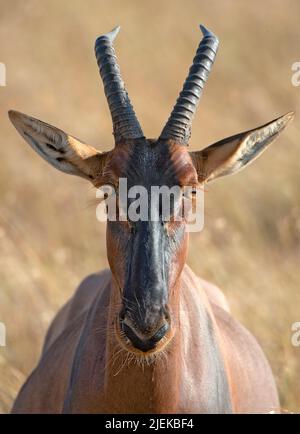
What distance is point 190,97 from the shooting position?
25.0 ft

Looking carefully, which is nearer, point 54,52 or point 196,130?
point 196,130

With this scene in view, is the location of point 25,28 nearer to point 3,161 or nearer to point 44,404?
point 3,161

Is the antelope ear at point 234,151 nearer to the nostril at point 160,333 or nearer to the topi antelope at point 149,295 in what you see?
the topi antelope at point 149,295

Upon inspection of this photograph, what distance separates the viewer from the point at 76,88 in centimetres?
2064

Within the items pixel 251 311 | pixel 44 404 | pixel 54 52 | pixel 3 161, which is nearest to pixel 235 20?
pixel 54 52

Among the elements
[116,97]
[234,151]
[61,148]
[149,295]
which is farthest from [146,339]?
[116,97]

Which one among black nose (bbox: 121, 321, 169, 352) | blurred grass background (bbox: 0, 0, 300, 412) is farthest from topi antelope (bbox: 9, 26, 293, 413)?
blurred grass background (bbox: 0, 0, 300, 412)

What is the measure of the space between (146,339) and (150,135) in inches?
497

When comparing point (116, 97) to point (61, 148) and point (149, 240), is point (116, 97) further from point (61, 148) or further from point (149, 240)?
point (149, 240)

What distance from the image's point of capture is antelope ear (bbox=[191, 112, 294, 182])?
7.48 metres

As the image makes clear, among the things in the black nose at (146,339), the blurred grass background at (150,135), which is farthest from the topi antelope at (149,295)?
the blurred grass background at (150,135)

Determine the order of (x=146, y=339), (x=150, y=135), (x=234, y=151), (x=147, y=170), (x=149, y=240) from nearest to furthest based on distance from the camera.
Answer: (x=146, y=339), (x=149, y=240), (x=147, y=170), (x=234, y=151), (x=150, y=135)

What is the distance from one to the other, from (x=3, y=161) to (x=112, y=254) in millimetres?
11401

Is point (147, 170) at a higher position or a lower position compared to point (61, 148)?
lower
